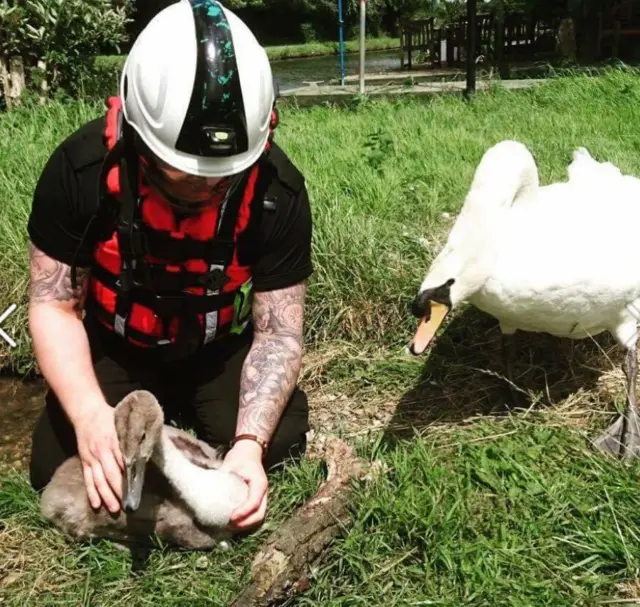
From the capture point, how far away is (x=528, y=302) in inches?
120

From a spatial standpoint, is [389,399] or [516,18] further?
[516,18]

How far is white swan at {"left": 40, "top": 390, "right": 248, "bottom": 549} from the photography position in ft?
8.18

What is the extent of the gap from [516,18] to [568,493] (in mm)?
21753

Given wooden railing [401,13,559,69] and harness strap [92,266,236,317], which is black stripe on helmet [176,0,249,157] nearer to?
harness strap [92,266,236,317]

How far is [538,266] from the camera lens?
9.84 ft

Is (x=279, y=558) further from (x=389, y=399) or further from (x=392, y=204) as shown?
(x=392, y=204)

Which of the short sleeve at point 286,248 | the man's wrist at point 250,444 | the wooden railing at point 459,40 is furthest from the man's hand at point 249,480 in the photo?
the wooden railing at point 459,40

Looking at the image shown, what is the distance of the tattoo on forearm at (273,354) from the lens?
2.98 m

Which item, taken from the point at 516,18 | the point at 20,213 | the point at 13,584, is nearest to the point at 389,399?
the point at 13,584

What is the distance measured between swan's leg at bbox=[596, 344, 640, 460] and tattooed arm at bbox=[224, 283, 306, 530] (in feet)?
4.04

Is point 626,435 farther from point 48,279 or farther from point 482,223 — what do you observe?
point 48,279

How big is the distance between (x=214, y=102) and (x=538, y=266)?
4.49ft

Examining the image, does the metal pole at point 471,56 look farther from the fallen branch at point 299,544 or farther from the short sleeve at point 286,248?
the fallen branch at point 299,544

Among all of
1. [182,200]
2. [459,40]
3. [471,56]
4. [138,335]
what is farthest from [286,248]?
[459,40]
